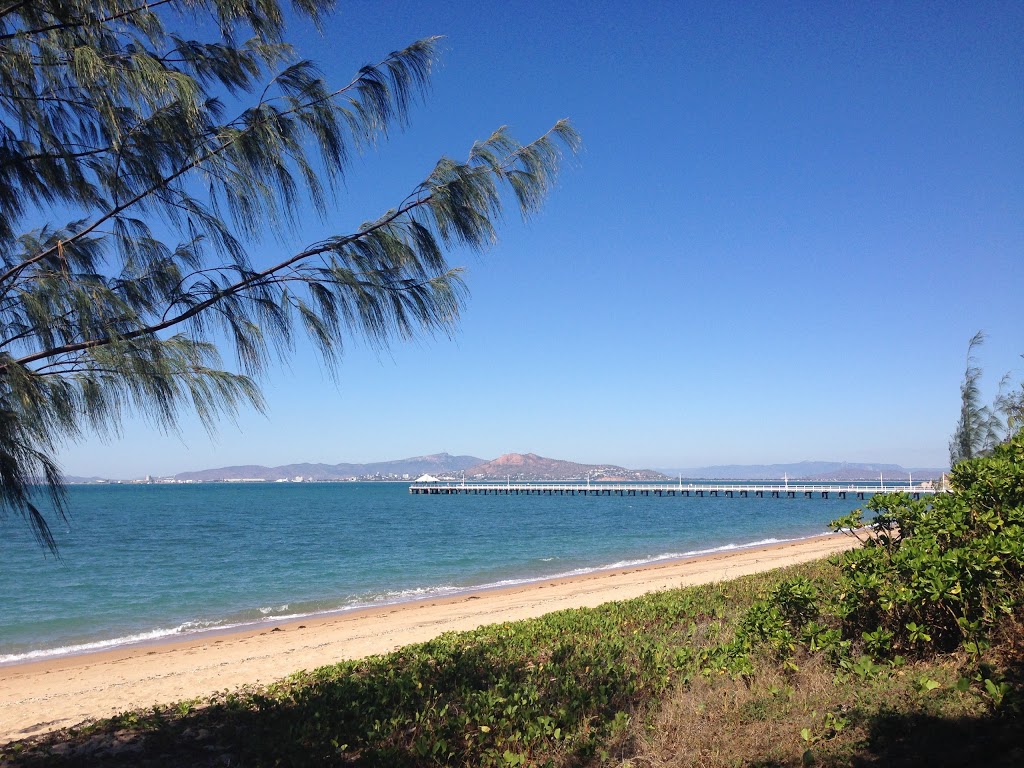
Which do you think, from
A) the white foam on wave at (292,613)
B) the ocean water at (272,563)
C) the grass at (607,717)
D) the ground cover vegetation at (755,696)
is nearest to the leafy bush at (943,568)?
the ground cover vegetation at (755,696)

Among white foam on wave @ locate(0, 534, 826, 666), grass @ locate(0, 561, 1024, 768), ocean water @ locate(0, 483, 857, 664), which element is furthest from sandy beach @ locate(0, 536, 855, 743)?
grass @ locate(0, 561, 1024, 768)

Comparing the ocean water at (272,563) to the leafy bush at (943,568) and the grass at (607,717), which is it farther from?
the leafy bush at (943,568)

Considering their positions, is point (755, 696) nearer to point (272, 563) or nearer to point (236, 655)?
point (236, 655)

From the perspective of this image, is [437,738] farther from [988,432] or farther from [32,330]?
[988,432]

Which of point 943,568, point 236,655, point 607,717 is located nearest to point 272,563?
point 236,655

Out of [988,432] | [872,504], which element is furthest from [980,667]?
[988,432]

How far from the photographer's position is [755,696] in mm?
4684

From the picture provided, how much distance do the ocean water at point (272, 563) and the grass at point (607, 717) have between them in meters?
2.23

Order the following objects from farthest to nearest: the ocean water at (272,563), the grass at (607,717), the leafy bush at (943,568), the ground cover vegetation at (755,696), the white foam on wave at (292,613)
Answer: the ocean water at (272,563), the white foam on wave at (292,613), the leafy bush at (943,568), the ground cover vegetation at (755,696), the grass at (607,717)

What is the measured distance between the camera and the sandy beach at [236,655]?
917 centimetres

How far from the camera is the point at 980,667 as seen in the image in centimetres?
407

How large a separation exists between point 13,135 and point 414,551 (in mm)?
32189

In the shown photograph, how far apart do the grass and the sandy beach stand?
3588mm

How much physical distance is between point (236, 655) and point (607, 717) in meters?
9.92
